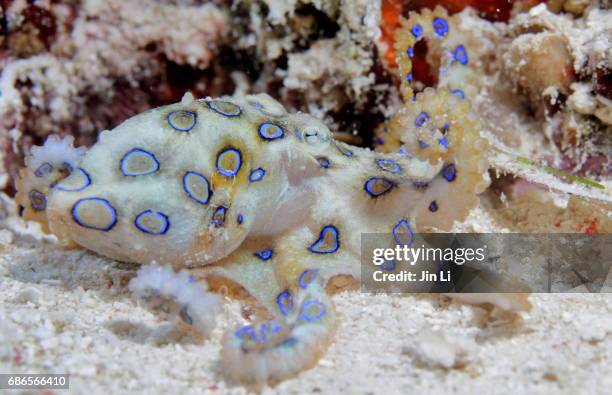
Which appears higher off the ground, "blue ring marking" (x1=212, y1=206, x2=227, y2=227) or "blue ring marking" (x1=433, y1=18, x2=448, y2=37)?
"blue ring marking" (x1=433, y1=18, x2=448, y2=37)

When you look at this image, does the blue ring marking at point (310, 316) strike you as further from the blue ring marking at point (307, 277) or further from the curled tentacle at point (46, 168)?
the curled tentacle at point (46, 168)

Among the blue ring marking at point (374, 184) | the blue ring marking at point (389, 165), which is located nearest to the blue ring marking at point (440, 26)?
the blue ring marking at point (389, 165)

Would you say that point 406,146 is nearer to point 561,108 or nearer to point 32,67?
point 561,108

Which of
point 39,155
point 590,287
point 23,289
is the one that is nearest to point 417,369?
point 590,287

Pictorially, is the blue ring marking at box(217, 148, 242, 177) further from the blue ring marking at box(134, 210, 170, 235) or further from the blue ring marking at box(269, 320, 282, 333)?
the blue ring marking at box(269, 320, 282, 333)

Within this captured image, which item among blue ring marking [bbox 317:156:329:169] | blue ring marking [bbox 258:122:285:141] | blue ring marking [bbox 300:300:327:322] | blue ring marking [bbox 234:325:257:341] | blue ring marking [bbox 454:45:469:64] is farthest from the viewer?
blue ring marking [bbox 454:45:469:64]

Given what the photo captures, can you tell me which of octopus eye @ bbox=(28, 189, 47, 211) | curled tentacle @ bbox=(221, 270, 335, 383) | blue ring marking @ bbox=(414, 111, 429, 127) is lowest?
curled tentacle @ bbox=(221, 270, 335, 383)

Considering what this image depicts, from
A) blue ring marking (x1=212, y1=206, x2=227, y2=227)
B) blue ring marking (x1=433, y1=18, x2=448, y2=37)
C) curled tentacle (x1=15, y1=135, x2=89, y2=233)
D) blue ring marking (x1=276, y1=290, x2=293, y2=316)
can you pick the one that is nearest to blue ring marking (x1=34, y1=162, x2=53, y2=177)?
curled tentacle (x1=15, y1=135, x2=89, y2=233)
